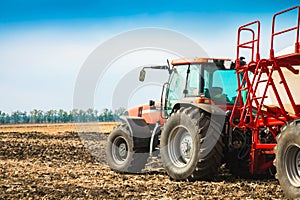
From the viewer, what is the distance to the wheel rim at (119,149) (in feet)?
36.7

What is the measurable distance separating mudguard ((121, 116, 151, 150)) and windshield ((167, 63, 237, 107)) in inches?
64.9

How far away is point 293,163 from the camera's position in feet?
21.3

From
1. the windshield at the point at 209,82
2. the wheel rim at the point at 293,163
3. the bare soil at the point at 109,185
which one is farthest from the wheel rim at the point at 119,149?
the wheel rim at the point at 293,163

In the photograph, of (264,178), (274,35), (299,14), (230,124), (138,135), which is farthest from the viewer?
(138,135)

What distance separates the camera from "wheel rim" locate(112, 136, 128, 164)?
11173 millimetres

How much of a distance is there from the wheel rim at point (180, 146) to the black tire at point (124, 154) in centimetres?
169

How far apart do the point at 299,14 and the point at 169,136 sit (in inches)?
148

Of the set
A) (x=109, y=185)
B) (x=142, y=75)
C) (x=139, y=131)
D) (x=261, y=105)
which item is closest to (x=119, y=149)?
(x=139, y=131)

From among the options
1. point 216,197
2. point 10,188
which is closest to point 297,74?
point 216,197

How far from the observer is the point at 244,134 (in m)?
8.57

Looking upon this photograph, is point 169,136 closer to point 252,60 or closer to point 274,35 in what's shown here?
point 252,60

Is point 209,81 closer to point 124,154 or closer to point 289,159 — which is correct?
point 289,159

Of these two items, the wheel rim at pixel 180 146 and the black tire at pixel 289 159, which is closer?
the black tire at pixel 289 159

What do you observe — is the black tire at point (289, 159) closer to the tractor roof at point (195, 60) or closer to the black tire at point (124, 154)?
the tractor roof at point (195, 60)
